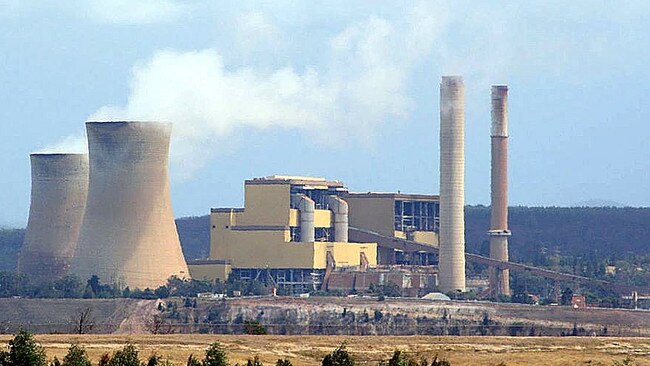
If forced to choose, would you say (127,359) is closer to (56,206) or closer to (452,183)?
(56,206)

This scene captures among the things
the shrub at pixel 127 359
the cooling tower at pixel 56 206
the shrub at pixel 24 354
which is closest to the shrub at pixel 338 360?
the shrub at pixel 127 359

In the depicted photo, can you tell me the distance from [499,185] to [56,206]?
3213cm

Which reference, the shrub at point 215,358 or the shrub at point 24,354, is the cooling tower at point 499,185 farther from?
the shrub at point 24,354

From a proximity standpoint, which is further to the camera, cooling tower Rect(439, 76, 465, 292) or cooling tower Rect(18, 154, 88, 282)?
cooling tower Rect(439, 76, 465, 292)

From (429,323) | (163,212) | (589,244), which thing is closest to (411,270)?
(429,323)

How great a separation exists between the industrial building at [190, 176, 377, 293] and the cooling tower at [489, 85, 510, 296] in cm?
903

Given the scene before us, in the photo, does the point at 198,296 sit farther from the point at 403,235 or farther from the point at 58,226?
the point at 403,235

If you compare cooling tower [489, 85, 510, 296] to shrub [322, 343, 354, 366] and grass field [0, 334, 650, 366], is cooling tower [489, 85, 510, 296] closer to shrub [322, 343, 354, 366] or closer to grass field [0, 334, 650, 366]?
grass field [0, 334, 650, 366]

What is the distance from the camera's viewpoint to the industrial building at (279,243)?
121000 millimetres

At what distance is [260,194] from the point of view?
122m

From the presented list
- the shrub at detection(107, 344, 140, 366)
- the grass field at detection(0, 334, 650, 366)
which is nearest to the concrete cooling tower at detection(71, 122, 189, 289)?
the grass field at detection(0, 334, 650, 366)

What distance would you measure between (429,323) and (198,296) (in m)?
15.9

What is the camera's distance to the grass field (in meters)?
57.1

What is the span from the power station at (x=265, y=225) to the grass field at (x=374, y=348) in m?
40.0
